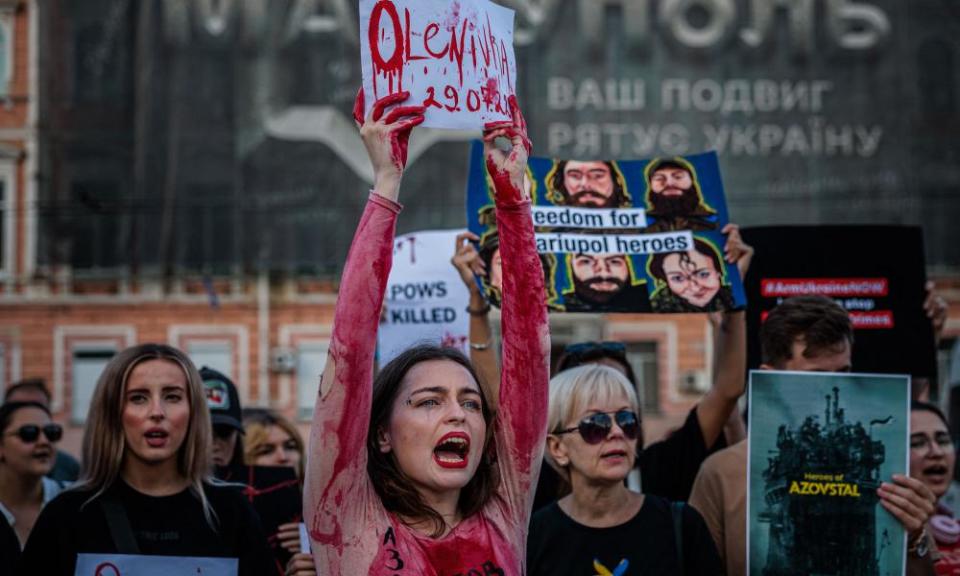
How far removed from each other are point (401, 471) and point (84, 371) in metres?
20.6

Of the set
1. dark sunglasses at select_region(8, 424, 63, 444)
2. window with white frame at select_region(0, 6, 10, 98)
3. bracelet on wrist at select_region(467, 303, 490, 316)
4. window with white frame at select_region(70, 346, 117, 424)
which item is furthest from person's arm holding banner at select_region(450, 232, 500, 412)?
window with white frame at select_region(0, 6, 10, 98)

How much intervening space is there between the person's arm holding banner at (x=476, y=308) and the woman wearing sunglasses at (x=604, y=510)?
581mm

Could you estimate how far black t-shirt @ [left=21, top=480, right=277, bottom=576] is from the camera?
3439mm

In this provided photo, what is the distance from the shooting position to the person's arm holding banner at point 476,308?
14.6 feet

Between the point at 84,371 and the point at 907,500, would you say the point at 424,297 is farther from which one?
the point at 84,371

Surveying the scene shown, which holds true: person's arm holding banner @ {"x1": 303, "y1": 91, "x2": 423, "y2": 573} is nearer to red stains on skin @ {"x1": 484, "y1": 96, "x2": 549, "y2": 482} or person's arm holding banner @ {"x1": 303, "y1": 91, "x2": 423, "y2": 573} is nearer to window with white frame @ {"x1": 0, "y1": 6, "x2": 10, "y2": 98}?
red stains on skin @ {"x1": 484, "y1": 96, "x2": 549, "y2": 482}

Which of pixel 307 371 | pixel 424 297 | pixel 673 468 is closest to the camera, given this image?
pixel 673 468

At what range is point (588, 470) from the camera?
3.63m

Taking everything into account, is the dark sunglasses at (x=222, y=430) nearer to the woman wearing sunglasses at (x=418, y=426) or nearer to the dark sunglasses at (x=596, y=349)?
the dark sunglasses at (x=596, y=349)

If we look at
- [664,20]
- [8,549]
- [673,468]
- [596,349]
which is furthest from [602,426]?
[664,20]

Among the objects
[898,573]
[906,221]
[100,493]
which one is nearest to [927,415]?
[898,573]

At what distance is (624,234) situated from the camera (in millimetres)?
4832

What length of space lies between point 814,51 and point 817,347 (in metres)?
20.7

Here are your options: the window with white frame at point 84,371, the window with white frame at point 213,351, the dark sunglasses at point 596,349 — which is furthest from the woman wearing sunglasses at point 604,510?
the window with white frame at point 84,371
